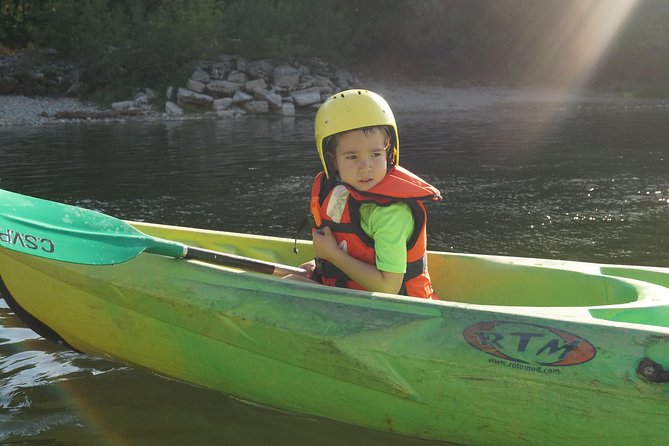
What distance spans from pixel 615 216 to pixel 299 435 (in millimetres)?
4906

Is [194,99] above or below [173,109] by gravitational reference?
above

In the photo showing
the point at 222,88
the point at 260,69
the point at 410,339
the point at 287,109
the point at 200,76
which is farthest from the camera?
the point at 260,69

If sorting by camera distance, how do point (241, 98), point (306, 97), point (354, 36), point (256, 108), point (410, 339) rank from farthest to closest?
point (354, 36) < point (306, 97) < point (241, 98) < point (256, 108) < point (410, 339)

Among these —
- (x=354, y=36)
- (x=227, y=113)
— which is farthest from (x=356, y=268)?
(x=354, y=36)

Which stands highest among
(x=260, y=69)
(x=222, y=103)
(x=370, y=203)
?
(x=260, y=69)

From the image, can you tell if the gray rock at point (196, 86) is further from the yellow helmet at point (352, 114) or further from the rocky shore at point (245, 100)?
the yellow helmet at point (352, 114)

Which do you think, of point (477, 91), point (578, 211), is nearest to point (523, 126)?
point (578, 211)

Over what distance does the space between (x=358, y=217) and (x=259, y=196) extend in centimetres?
519

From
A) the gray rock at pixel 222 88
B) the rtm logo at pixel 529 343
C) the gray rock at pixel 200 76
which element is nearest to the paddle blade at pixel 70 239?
the rtm logo at pixel 529 343

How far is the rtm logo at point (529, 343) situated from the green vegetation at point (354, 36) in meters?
19.5

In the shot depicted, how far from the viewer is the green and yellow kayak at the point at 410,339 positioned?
2.52 m

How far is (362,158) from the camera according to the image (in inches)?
117

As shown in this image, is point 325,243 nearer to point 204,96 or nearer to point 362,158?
point 362,158

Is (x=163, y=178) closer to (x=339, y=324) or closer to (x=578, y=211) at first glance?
(x=578, y=211)
